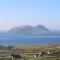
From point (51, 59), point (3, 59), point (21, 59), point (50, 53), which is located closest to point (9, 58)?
point (3, 59)

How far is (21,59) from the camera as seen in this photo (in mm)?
27484

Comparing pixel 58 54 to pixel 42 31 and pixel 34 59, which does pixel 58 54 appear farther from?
pixel 42 31

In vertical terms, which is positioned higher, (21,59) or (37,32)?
(37,32)

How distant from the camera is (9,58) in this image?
2527 centimetres

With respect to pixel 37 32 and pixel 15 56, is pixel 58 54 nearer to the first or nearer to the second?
pixel 15 56

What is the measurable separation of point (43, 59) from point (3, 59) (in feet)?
13.6

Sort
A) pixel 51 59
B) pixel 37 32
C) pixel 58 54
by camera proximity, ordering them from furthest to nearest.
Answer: pixel 37 32 < pixel 58 54 < pixel 51 59

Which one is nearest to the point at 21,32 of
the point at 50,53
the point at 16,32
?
the point at 16,32

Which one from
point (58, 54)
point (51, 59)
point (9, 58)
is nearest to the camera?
point (9, 58)

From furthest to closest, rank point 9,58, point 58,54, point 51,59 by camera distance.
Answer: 1. point 58,54
2. point 51,59
3. point 9,58

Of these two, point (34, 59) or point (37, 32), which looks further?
point (37, 32)

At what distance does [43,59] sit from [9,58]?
11.9ft

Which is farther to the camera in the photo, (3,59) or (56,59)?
(56,59)

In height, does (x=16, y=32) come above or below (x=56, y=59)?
above
